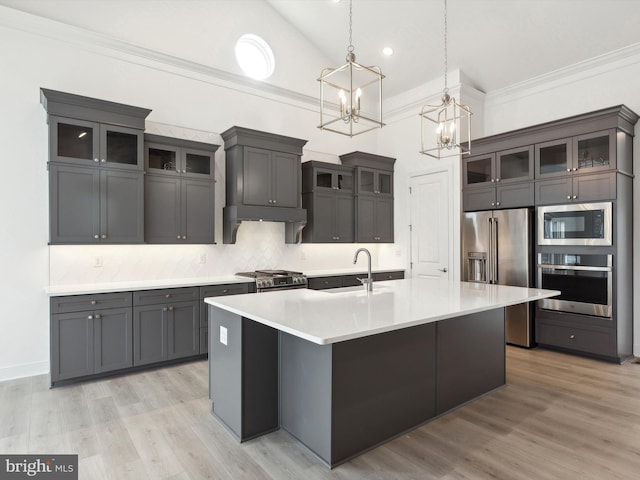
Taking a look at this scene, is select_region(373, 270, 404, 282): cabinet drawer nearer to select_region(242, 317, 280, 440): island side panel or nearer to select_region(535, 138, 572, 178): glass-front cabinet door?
select_region(535, 138, 572, 178): glass-front cabinet door

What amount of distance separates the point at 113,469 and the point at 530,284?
473 cm

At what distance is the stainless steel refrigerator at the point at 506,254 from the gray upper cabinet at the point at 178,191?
354cm

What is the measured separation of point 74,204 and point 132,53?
1.98 meters

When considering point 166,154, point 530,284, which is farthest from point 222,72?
point 530,284

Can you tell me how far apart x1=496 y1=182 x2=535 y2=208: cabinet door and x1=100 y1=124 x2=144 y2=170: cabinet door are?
4.47m

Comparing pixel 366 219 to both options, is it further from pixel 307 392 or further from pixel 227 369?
pixel 307 392

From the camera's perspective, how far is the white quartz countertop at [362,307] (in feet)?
6.86

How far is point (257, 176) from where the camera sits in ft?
16.6

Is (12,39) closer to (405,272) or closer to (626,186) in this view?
(405,272)

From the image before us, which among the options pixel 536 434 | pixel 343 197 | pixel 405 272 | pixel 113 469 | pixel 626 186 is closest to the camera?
pixel 113 469

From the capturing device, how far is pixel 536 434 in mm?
2742

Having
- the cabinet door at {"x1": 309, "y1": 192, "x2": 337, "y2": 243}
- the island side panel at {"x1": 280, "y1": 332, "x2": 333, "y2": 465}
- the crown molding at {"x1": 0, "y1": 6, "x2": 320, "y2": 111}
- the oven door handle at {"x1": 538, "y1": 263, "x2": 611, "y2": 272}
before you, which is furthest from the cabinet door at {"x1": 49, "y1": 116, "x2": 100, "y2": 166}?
the oven door handle at {"x1": 538, "y1": 263, "x2": 611, "y2": 272}

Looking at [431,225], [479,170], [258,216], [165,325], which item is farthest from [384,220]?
[165,325]

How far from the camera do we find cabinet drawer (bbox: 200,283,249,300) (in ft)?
14.4
